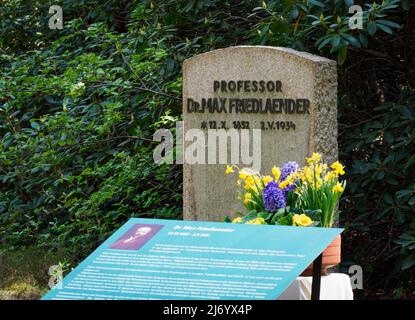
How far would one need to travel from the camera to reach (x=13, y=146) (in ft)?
33.1

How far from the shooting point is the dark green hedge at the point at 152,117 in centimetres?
809

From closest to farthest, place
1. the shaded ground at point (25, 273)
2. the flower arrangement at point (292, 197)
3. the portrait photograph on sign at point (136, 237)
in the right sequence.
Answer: the portrait photograph on sign at point (136, 237) → the flower arrangement at point (292, 197) → the shaded ground at point (25, 273)

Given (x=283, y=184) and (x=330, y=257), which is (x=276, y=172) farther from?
(x=330, y=257)

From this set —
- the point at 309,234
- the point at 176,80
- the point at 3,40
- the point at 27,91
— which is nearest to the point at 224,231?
the point at 309,234

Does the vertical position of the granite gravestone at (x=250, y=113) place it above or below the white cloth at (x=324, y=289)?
above

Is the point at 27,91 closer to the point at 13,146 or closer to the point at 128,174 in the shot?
the point at 13,146

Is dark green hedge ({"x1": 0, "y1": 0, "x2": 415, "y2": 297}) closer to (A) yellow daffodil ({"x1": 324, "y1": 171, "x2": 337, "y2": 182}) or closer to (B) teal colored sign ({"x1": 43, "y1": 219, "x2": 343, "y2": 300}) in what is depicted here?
(A) yellow daffodil ({"x1": 324, "y1": 171, "x2": 337, "y2": 182})

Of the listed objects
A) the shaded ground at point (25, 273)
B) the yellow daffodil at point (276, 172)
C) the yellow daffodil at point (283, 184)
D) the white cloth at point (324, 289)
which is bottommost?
the shaded ground at point (25, 273)

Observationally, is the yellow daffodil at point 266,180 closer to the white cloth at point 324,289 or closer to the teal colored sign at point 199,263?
the white cloth at point 324,289

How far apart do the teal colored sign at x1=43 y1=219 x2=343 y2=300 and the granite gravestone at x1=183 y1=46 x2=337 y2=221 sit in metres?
2.92

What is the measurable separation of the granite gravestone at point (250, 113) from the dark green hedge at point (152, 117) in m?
0.40

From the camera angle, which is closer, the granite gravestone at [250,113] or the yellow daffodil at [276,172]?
the yellow daffodil at [276,172]

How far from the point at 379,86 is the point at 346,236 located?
1376mm

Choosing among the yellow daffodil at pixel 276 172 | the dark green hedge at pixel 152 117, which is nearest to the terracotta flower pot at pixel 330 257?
the yellow daffodil at pixel 276 172
